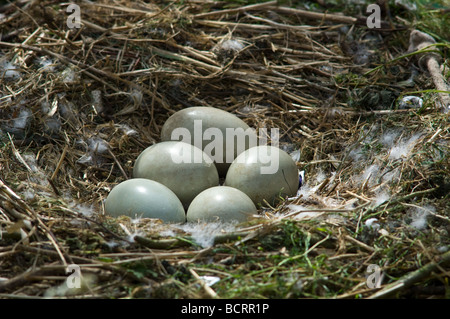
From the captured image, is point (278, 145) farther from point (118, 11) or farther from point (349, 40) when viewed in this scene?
point (118, 11)

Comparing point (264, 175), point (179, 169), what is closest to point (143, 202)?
point (179, 169)

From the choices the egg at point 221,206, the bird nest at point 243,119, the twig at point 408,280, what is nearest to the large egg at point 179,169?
the egg at point 221,206

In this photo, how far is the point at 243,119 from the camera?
10.2 feet

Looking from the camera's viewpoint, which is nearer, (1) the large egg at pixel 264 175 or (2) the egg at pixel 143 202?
(2) the egg at pixel 143 202

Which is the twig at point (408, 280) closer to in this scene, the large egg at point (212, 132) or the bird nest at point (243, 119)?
the bird nest at point (243, 119)

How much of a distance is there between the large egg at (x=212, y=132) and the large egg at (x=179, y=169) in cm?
16

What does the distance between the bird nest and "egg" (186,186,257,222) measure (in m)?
0.11

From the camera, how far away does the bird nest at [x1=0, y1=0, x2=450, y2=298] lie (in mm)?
1849

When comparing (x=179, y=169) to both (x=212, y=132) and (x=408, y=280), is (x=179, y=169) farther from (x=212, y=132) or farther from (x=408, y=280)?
(x=408, y=280)

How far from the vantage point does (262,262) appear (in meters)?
1.93

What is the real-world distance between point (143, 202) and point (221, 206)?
332mm

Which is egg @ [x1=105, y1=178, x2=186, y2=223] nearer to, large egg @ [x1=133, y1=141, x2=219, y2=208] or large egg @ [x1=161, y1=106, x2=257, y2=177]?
large egg @ [x1=133, y1=141, x2=219, y2=208]

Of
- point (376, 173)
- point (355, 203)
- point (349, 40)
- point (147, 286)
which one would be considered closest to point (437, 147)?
point (376, 173)

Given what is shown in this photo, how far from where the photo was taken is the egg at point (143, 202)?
229 centimetres
